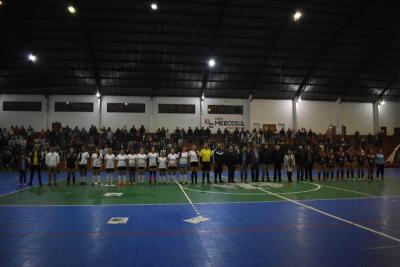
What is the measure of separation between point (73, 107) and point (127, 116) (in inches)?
258

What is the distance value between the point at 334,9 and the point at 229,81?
43.7ft

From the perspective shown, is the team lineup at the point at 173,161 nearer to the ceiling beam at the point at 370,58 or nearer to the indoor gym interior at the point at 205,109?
the indoor gym interior at the point at 205,109

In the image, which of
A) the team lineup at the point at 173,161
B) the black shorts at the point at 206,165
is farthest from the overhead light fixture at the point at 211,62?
the black shorts at the point at 206,165

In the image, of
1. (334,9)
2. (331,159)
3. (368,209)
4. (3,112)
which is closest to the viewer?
(368,209)

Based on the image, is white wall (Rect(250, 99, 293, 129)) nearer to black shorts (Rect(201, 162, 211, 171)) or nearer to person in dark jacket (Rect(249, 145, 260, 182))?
person in dark jacket (Rect(249, 145, 260, 182))

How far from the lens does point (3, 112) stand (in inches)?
1453

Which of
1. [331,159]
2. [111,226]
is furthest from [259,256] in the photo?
[331,159]

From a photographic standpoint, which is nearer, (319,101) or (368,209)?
(368,209)

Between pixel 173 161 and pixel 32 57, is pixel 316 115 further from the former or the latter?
pixel 32 57

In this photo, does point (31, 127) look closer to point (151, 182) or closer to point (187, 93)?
point (187, 93)

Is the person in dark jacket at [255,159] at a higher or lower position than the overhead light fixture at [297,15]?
lower

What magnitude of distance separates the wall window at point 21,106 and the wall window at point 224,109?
21005mm

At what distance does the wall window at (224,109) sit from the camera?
3959 centimetres

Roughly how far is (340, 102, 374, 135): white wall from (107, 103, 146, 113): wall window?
88.6 ft
